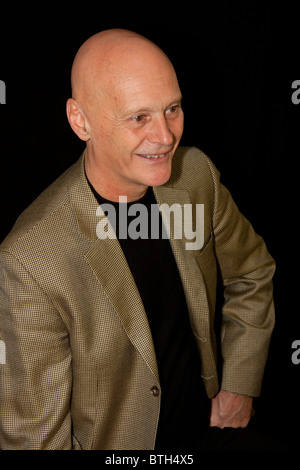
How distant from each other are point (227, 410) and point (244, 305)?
297 millimetres

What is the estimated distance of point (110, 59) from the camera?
1.46m

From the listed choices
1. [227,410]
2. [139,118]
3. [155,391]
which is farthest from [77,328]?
[227,410]

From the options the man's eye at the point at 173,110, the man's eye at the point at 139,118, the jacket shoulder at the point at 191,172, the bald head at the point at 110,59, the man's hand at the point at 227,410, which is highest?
the bald head at the point at 110,59

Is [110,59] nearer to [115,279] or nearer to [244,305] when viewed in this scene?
[115,279]

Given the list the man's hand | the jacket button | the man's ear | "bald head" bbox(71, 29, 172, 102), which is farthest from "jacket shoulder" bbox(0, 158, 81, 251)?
the man's hand

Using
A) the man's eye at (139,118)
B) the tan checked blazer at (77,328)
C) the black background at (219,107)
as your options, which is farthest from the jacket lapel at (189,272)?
the black background at (219,107)

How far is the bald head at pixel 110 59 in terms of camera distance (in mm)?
1449

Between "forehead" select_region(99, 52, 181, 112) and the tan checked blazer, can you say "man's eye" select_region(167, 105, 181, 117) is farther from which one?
the tan checked blazer

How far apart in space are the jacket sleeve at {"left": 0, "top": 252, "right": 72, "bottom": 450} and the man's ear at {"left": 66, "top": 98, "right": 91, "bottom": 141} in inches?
13.0

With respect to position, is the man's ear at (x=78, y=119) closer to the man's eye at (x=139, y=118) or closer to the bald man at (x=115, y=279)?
the bald man at (x=115, y=279)

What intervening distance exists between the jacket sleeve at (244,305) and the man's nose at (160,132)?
1.45ft

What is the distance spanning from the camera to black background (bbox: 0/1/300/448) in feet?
6.04

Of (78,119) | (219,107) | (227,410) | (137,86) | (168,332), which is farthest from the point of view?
(219,107)

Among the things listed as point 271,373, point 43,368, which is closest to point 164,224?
point 43,368
